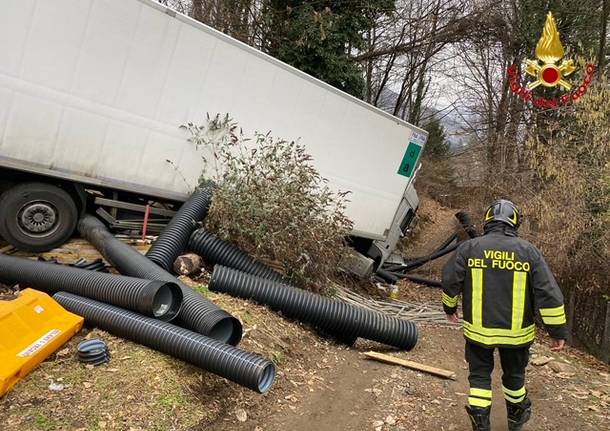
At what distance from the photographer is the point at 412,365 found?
5336 millimetres

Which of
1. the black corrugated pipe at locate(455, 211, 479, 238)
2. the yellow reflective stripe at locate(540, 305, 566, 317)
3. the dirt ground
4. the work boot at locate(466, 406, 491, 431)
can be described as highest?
the black corrugated pipe at locate(455, 211, 479, 238)

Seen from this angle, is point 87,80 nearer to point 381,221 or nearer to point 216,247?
point 216,247

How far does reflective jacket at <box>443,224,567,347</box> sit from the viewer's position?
11.6 feet

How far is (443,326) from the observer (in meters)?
7.66

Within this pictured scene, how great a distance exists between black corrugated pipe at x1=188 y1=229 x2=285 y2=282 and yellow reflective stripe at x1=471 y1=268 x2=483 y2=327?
10.2ft

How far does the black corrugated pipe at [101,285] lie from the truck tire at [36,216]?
0.77 meters

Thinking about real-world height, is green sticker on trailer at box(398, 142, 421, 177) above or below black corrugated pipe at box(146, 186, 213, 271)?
above

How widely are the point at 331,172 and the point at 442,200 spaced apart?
11728mm

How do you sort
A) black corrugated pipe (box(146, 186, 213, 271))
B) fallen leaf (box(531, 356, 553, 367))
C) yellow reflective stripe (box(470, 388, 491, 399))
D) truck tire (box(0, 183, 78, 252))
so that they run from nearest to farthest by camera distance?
1. yellow reflective stripe (box(470, 388, 491, 399))
2. truck tire (box(0, 183, 78, 252))
3. black corrugated pipe (box(146, 186, 213, 271))
4. fallen leaf (box(531, 356, 553, 367))

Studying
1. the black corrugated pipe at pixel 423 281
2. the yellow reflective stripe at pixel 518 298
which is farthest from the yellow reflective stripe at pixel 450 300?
the black corrugated pipe at pixel 423 281

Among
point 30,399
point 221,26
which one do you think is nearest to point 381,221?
point 30,399

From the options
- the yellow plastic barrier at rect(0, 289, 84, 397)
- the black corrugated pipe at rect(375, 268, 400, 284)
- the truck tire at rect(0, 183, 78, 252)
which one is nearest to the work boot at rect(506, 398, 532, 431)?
the yellow plastic barrier at rect(0, 289, 84, 397)

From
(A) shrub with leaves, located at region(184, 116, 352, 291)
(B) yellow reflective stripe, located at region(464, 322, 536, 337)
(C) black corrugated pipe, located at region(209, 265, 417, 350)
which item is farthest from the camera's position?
(A) shrub with leaves, located at region(184, 116, 352, 291)

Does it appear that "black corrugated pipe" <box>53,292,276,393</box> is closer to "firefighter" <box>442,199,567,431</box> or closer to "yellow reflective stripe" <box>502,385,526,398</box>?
"firefighter" <box>442,199,567,431</box>
